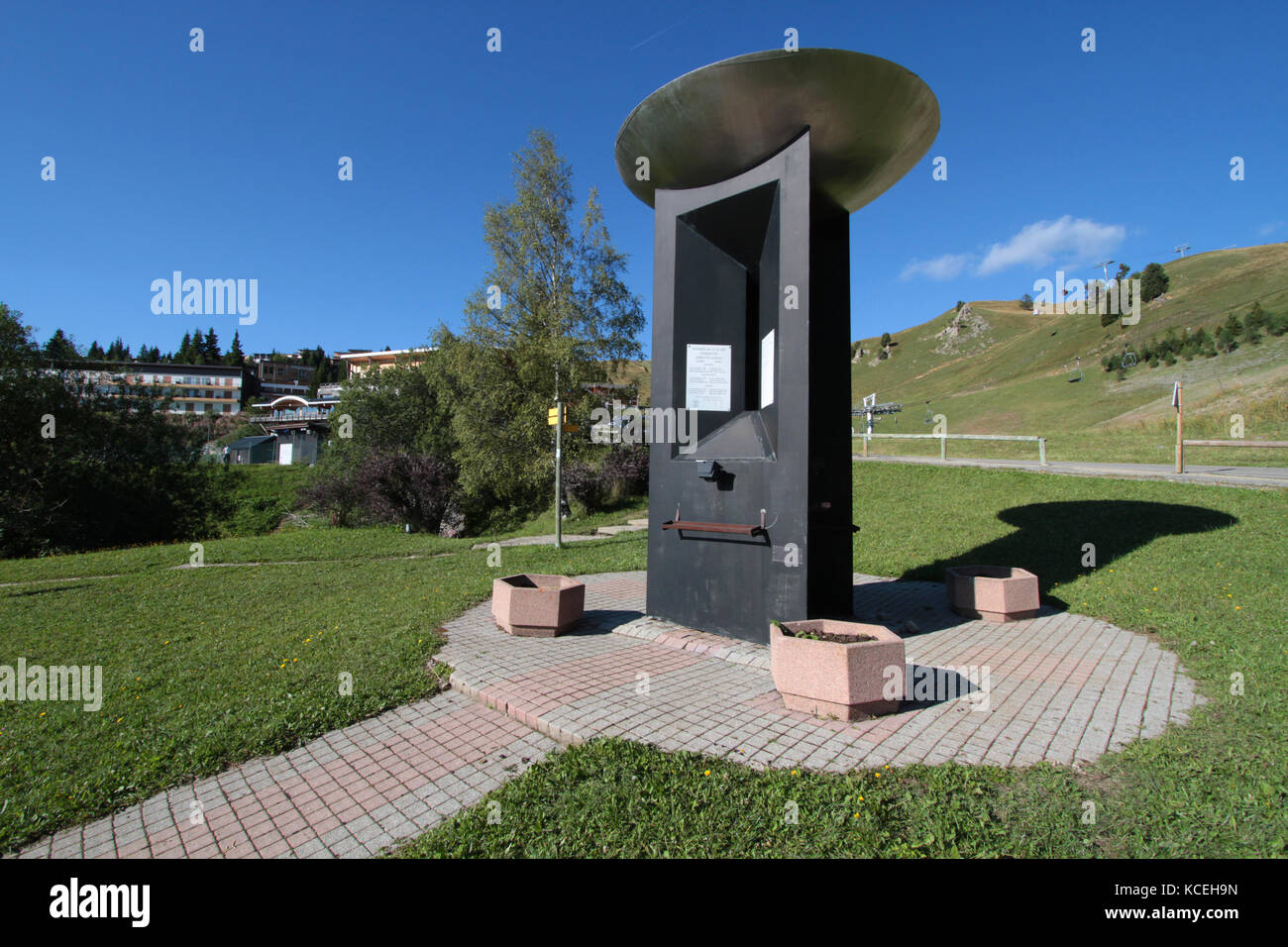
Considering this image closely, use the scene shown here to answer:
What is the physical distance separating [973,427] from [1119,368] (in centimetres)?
1948

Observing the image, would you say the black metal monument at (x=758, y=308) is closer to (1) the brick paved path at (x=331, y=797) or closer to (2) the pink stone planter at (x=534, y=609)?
(2) the pink stone planter at (x=534, y=609)

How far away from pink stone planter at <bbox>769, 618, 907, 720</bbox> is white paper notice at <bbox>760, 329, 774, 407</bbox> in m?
2.84

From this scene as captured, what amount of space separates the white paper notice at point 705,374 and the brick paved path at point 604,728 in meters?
2.65

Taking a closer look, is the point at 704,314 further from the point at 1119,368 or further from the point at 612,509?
the point at 1119,368

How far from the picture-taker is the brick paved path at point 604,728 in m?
3.03

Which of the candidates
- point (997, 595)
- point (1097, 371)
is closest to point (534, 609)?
point (997, 595)

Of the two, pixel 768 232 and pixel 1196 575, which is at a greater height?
pixel 768 232

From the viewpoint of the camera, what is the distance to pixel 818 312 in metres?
7.17

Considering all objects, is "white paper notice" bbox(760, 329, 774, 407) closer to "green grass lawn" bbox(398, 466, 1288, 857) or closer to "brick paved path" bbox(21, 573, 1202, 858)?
"brick paved path" bbox(21, 573, 1202, 858)

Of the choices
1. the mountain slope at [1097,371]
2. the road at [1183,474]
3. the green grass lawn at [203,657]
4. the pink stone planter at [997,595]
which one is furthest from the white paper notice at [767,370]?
the mountain slope at [1097,371]

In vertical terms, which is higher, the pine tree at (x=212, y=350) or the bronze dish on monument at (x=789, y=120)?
the pine tree at (x=212, y=350)

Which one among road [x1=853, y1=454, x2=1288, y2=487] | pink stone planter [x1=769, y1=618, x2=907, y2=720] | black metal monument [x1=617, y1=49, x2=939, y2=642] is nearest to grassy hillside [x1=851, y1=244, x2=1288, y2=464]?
road [x1=853, y1=454, x2=1288, y2=487]

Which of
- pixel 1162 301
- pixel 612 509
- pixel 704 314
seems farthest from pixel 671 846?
pixel 1162 301

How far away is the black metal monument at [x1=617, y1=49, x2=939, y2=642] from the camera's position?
551cm
